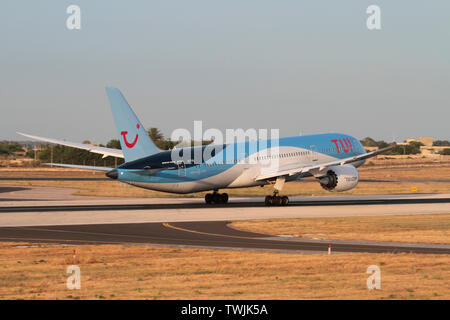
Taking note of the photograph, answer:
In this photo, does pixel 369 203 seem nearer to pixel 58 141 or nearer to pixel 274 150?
pixel 274 150

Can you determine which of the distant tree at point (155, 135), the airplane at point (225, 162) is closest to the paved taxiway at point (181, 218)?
the airplane at point (225, 162)

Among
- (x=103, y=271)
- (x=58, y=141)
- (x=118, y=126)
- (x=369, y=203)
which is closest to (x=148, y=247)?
(x=103, y=271)

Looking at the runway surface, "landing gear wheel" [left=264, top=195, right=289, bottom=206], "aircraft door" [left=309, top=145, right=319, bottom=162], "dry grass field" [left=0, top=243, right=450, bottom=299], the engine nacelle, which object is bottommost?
"dry grass field" [left=0, top=243, right=450, bottom=299]

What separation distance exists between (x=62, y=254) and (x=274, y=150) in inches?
1156

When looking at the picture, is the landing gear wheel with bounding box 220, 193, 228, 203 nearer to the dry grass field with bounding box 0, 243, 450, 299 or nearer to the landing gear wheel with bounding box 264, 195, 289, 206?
the landing gear wheel with bounding box 264, 195, 289, 206

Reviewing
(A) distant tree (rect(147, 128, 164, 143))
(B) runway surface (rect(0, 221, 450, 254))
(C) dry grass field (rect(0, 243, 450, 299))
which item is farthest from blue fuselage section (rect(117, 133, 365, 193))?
(A) distant tree (rect(147, 128, 164, 143))

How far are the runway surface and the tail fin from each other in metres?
10.4

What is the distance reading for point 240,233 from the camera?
112ft

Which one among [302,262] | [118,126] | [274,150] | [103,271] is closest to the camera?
[103,271]

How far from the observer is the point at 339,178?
52531 millimetres

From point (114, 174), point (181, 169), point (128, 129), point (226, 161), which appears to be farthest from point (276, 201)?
point (114, 174)

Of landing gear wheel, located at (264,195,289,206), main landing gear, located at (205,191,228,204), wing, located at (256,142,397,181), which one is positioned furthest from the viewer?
main landing gear, located at (205,191,228,204)

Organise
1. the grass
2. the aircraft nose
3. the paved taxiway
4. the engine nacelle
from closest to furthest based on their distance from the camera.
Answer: the paved taxiway < the grass < the aircraft nose < the engine nacelle

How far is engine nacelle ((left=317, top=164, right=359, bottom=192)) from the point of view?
5262 centimetres
